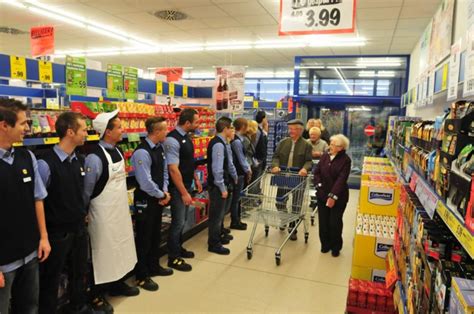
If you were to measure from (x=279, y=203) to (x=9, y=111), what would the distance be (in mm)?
3293

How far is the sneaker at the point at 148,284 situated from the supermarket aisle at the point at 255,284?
54 millimetres

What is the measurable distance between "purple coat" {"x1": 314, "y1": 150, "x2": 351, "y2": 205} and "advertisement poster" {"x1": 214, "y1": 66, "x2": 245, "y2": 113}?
2.80 metres

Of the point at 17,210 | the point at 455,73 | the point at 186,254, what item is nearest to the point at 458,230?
the point at 455,73

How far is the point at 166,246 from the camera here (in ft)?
15.6

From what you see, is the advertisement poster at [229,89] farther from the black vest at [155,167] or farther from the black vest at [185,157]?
the black vest at [155,167]

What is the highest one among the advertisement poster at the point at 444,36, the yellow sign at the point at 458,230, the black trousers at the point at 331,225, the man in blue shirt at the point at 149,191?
the advertisement poster at the point at 444,36

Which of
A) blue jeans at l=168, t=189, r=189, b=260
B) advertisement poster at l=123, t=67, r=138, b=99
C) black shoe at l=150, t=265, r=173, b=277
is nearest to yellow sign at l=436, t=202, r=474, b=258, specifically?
blue jeans at l=168, t=189, r=189, b=260

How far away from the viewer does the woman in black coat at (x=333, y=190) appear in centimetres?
471

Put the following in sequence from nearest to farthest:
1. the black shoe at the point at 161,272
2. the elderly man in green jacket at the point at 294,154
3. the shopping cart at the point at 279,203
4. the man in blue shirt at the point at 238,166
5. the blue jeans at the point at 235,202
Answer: the black shoe at the point at 161,272
the shopping cart at the point at 279,203
the elderly man in green jacket at the point at 294,154
the man in blue shirt at the point at 238,166
the blue jeans at the point at 235,202

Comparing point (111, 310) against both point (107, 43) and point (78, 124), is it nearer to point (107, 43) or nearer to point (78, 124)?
point (78, 124)

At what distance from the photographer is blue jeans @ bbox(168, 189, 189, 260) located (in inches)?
168

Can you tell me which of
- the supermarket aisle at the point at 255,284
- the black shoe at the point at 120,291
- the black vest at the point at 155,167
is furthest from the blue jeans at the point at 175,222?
the black shoe at the point at 120,291

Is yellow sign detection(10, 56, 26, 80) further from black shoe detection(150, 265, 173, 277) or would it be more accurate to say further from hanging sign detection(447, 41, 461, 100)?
hanging sign detection(447, 41, 461, 100)

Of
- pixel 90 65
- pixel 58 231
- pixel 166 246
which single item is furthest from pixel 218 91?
pixel 58 231
